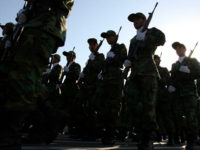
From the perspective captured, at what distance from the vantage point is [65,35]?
112 inches

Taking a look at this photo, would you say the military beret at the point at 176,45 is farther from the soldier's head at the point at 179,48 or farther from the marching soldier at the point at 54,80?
the marching soldier at the point at 54,80

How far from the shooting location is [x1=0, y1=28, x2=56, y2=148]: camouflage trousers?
2260 mm

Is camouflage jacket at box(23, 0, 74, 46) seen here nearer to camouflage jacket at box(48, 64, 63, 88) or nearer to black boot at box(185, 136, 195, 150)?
black boot at box(185, 136, 195, 150)

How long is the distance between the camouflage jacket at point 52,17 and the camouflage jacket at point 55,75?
16.9 ft

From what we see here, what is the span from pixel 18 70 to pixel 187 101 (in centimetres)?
379

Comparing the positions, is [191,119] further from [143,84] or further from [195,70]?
[143,84]

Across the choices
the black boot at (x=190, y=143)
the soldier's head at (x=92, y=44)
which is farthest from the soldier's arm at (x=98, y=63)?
the black boot at (x=190, y=143)

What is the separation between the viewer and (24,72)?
2344 mm

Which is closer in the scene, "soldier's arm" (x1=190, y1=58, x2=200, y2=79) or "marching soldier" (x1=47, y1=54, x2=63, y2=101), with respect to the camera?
"soldier's arm" (x1=190, y1=58, x2=200, y2=79)

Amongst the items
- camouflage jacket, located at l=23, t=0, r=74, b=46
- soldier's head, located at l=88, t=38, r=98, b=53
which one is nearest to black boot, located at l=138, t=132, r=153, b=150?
camouflage jacket, located at l=23, t=0, r=74, b=46

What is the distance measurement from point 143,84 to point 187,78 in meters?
1.98

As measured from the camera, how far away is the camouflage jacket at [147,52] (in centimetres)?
390

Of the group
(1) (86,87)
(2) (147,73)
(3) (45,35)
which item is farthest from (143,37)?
(1) (86,87)

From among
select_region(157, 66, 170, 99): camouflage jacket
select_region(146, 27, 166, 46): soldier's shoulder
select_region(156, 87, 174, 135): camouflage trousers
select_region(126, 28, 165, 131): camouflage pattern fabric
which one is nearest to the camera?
select_region(126, 28, 165, 131): camouflage pattern fabric
